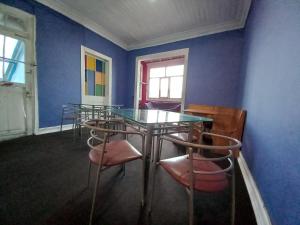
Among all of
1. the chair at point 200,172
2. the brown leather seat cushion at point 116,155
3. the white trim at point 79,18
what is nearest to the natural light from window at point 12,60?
the white trim at point 79,18

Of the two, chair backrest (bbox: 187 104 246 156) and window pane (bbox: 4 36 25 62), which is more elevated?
window pane (bbox: 4 36 25 62)

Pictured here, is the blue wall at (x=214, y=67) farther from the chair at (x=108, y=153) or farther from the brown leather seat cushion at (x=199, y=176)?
the chair at (x=108, y=153)

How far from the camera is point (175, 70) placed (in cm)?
642

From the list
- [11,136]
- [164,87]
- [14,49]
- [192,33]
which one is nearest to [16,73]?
[14,49]

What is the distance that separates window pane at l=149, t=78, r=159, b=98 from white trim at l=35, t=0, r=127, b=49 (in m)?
3.15

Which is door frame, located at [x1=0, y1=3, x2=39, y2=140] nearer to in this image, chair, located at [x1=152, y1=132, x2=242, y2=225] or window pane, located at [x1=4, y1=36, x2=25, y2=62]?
window pane, located at [x1=4, y1=36, x2=25, y2=62]

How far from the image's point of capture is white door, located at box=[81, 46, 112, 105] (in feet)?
12.2

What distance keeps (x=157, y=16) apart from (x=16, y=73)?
3.04 metres

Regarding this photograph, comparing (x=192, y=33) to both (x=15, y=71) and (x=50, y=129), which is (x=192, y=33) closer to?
(x=15, y=71)

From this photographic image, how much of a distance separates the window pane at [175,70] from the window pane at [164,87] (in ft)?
1.11

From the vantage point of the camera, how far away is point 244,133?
2115 millimetres

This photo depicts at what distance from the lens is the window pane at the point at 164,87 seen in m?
6.71

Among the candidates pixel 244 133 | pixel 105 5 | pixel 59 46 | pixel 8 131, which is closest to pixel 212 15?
pixel 105 5

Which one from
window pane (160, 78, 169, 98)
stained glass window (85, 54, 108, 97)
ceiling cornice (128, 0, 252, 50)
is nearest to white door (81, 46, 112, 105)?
stained glass window (85, 54, 108, 97)
